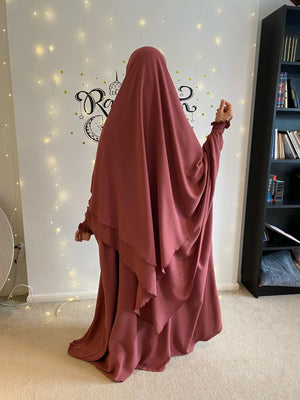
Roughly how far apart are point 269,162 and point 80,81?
1.42m

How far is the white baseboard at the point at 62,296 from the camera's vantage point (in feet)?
8.10

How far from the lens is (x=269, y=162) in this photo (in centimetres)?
233

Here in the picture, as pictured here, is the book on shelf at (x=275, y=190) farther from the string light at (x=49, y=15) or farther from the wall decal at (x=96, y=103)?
the string light at (x=49, y=15)

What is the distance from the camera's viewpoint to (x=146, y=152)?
1.57 m

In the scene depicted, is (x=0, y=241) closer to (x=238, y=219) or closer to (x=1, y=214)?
(x=1, y=214)

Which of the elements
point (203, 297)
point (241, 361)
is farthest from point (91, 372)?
point (241, 361)

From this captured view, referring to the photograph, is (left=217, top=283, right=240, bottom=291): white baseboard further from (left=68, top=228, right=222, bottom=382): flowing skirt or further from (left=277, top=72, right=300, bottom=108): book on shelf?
(left=277, top=72, right=300, bottom=108): book on shelf

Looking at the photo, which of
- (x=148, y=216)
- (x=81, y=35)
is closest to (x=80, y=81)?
(x=81, y=35)

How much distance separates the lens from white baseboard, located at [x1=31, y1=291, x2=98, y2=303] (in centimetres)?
247

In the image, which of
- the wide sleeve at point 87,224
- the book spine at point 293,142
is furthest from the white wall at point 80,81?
the wide sleeve at point 87,224

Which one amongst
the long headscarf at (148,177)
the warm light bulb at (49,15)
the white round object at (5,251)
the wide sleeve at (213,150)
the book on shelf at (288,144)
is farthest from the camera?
the book on shelf at (288,144)

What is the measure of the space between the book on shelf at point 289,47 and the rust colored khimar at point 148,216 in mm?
1065

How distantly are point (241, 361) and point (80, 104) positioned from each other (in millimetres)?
1881

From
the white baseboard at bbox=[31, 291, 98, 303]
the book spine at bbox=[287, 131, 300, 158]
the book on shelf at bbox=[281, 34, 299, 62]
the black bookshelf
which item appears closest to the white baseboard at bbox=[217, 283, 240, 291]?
the black bookshelf
